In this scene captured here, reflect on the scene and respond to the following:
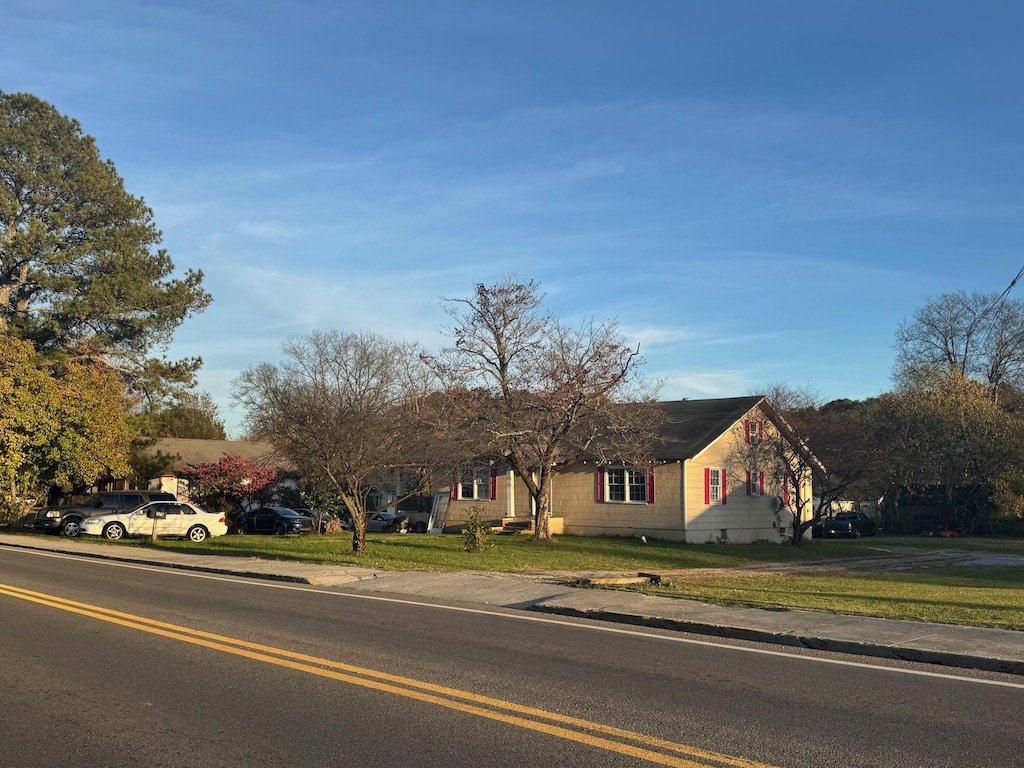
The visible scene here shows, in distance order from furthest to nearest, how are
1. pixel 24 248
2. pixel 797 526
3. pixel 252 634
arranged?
1. pixel 24 248
2. pixel 797 526
3. pixel 252 634

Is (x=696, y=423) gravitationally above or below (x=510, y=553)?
above

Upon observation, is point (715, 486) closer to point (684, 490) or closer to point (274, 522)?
point (684, 490)

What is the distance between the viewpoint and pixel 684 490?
3103 cm

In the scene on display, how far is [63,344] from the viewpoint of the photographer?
42.2 meters

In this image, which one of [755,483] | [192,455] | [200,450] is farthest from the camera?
[200,450]

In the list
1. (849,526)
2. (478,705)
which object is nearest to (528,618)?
(478,705)

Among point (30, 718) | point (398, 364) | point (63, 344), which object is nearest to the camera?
point (30, 718)

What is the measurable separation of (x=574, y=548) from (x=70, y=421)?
22838 millimetres

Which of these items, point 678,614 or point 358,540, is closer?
point 678,614

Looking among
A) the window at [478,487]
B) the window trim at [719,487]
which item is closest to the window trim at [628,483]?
the window trim at [719,487]

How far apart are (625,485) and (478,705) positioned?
2615 centimetres

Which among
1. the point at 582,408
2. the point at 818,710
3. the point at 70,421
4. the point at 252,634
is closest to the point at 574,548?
the point at 582,408

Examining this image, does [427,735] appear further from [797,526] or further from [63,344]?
[63,344]

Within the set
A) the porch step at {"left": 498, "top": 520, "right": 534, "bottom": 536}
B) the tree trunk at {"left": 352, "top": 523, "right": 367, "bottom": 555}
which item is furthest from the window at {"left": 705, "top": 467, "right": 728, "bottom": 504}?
the tree trunk at {"left": 352, "top": 523, "right": 367, "bottom": 555}
